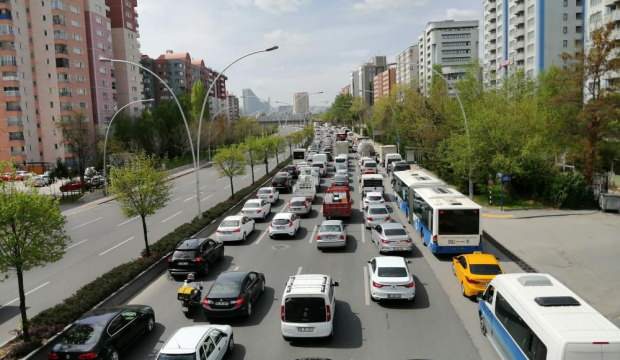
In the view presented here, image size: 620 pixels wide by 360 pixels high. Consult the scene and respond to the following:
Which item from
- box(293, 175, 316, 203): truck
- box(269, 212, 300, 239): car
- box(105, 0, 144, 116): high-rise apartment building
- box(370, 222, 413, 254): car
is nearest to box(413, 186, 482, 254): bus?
box(370, 222, 413, 254): car

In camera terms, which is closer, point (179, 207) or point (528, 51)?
point (179, 207)

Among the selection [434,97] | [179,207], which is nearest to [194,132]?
[434,97]

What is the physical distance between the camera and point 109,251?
26.0m

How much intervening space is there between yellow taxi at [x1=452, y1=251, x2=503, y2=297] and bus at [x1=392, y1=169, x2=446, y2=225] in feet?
34.7

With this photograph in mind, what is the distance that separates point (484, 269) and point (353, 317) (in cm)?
488

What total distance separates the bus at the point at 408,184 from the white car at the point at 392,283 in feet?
38.8

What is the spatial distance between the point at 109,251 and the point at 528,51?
271 ft

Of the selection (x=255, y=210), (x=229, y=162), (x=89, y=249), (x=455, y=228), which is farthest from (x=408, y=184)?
(x=89, y=249)

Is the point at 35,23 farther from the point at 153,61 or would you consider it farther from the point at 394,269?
the point at 394,269

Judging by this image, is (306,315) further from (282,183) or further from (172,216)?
(282,183)

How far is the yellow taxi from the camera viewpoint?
16781mm

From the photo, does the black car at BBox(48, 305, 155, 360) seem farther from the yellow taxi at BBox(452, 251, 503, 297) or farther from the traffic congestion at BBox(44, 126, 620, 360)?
the yellow taxi at BBox(452, 251, 503, 297)

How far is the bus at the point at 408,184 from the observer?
2901 centimetres

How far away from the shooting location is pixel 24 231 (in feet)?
46.0
